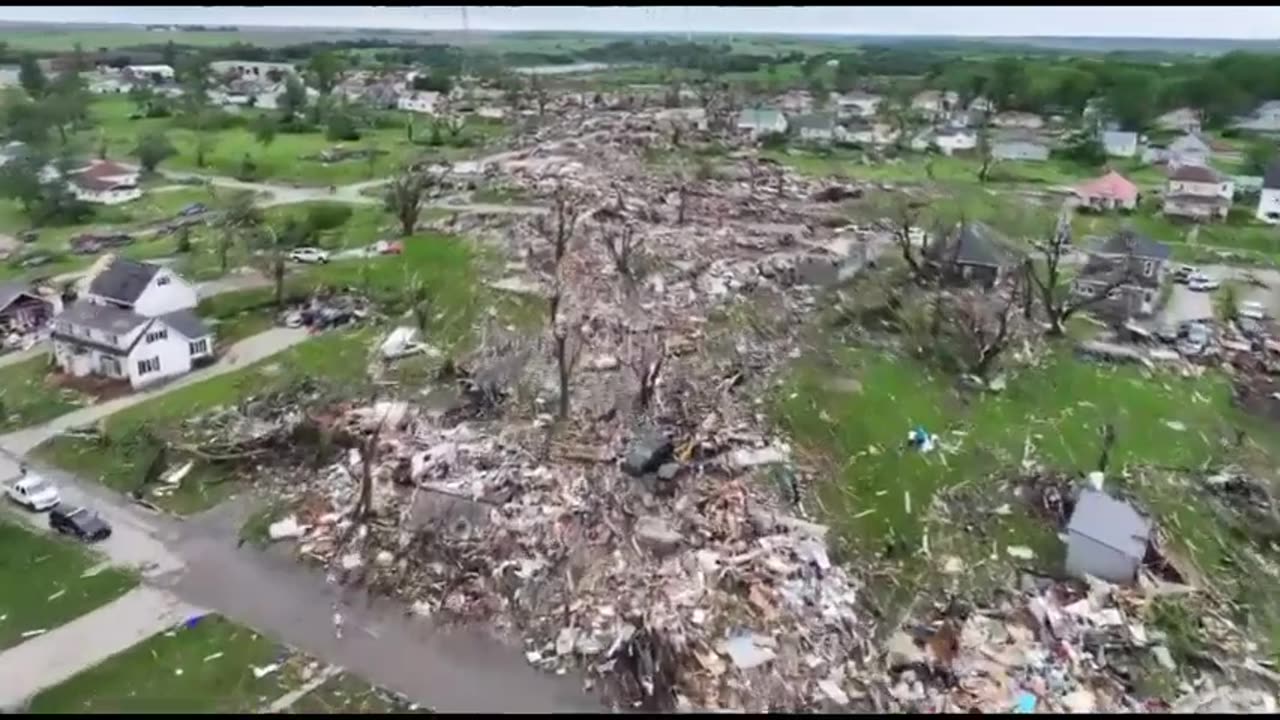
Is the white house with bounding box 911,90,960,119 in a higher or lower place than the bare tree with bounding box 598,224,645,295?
higher

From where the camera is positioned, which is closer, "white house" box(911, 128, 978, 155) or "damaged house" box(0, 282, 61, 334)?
"damaged house" box(0, 282, 61, 334)

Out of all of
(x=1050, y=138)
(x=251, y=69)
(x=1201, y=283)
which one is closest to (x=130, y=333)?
(x=1201, y=283)

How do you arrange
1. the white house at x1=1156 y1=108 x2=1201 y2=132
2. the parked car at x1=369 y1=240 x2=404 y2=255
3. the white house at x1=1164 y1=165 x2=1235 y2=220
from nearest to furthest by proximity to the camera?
the parked car at x1=369 y1=240 x2=404 y2=255, the white house at x1=1164 y1=165 x2=1235 y2=220, the white house at x1=1156 y1=108 x2=1201 y2=132

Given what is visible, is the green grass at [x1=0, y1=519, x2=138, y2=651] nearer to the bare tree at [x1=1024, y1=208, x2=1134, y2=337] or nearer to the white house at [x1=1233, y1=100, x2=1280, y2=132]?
the bare tree at [x1=1024, y1=208, x2=1134, y2=337]

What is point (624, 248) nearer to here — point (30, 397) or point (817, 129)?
point (30, 397)

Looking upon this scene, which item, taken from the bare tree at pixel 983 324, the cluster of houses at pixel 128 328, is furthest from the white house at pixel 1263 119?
the cluster of houses at pixel 128 328

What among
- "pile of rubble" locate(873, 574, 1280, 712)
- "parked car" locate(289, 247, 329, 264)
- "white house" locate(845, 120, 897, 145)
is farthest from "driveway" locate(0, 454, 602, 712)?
"white house" locate(845, 120, 897, 145)

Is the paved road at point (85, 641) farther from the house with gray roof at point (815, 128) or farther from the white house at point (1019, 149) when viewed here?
the house with gray roof at point (815, 128)
